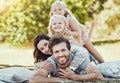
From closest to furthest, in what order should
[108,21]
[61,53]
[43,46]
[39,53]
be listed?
[61,53]
[43,46]
[39,53]
[108,21]

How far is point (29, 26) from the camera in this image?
7.25m

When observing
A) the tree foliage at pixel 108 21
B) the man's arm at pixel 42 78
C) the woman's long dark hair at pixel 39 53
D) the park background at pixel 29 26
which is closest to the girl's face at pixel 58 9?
the woman's long dark hair at pixel 39 53

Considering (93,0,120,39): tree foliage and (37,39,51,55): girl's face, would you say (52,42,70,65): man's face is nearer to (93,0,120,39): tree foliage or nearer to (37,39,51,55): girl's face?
(37,39,51,55): girl's face

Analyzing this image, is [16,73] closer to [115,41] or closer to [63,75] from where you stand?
[63,75]

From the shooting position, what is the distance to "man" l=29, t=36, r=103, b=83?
3162mm

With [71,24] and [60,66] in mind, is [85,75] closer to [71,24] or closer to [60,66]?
[60,66]

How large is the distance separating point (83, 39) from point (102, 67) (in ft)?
3.04

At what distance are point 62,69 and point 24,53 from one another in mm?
4096

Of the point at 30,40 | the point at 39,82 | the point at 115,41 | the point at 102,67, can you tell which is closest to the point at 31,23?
the point at 30,40

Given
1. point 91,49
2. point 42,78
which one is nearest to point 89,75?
point 42,78

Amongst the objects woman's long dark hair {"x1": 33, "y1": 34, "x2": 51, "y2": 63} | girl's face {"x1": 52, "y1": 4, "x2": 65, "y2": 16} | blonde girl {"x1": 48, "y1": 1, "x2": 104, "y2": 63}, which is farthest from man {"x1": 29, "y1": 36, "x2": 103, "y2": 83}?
girl's face {"x1": 52, "y1": 4, "x2": 65, "y2": 16}

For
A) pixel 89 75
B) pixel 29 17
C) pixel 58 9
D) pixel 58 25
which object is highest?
pixel 29 17

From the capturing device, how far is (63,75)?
3.19 meters

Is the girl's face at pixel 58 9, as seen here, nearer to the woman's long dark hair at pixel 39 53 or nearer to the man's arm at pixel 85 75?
the woman's long dark hair at pixel 39 53
